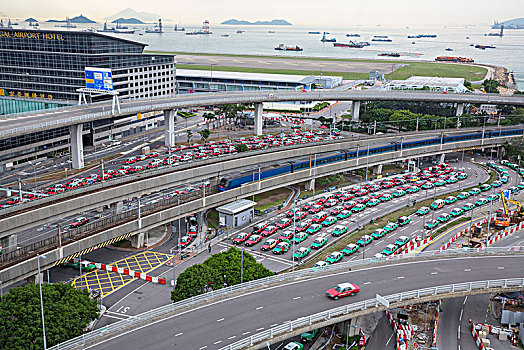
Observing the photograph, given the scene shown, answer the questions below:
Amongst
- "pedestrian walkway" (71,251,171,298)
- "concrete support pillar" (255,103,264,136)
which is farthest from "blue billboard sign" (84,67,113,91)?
"pedestrian walkway" (71,251,171,298)

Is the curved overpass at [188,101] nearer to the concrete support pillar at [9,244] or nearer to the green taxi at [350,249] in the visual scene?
the concrete support pillar at [9,244]

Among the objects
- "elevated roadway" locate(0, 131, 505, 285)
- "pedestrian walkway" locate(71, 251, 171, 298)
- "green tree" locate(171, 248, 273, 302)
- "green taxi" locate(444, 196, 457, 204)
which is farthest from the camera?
"green taxi" locate(444, 196, 457, 204)

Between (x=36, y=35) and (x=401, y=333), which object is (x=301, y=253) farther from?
(x=36, y=35)

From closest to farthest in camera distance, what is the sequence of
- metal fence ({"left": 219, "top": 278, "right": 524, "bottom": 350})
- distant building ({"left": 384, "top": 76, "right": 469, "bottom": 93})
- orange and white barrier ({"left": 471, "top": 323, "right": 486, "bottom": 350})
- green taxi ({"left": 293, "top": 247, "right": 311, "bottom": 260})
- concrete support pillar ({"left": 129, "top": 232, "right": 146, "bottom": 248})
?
metal fence ({"left": 219, "top": 278, "right": 524, "bottom": 350}), orange and white barrier ({"left": 471, "top": 323, "right": 486, "bottom": 350}), green taxi ({"left": 293, "top": 247, "right": 311, "bottom": 260}), concrete support pillar ({"left": 129, "top": 232, "right": 146, "bottom": 248}), distant building ({"left": 384, "top": 76, "right": 469, "bottom": 93})

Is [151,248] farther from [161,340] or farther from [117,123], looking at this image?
[117,123]

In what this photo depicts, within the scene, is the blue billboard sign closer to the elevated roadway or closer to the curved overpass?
the curved overpass
